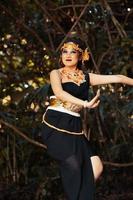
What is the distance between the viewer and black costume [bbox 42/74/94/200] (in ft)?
13.5

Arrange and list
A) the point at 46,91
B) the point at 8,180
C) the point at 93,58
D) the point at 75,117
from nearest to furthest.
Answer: the point at 75,117, the point at 46,91, the point at 93,58, the point at 8,180

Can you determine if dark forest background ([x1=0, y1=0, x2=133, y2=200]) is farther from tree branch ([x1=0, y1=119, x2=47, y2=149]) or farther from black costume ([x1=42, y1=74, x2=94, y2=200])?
black costume ([x1=42, y1=74, x2=94, y2=200])

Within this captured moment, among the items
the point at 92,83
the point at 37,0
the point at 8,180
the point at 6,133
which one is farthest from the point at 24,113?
the point at 92,83

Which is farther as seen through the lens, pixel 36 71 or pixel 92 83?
pixel 36 71

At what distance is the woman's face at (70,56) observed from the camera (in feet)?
13.7

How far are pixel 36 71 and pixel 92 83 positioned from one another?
2.60 meters

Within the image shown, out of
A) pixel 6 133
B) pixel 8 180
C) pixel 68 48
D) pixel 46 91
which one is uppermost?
pixel 68 48

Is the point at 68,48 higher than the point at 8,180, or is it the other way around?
the point at 68,48

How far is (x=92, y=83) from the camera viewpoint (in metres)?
4.31

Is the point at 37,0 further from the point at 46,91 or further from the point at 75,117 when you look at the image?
the point at 75,117

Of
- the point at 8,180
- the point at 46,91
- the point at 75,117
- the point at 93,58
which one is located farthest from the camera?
the point at 8,180

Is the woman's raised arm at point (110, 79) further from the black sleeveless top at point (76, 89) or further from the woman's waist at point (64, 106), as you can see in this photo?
the woman's waist at point (64, 106)

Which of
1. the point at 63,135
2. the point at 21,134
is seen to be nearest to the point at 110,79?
the point at 63,135

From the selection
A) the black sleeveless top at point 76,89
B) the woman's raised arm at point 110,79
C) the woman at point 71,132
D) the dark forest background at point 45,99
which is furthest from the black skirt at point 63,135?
the dark forest background at point 45,99
